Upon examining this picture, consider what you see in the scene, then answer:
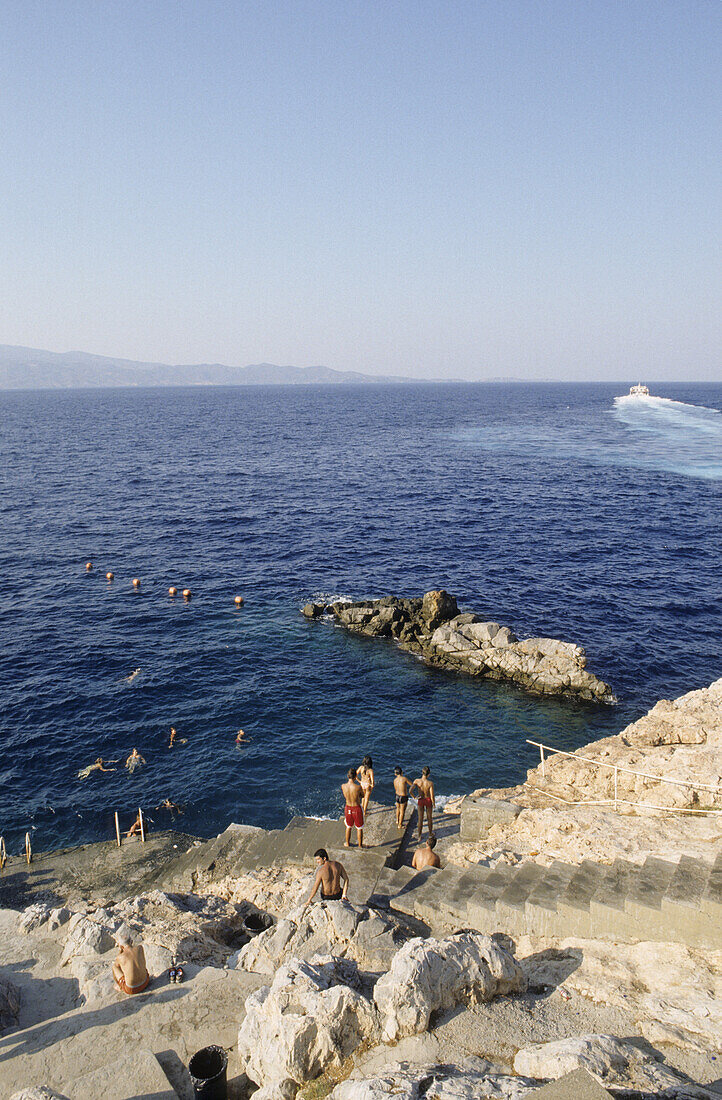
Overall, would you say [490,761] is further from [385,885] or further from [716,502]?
[716,502]

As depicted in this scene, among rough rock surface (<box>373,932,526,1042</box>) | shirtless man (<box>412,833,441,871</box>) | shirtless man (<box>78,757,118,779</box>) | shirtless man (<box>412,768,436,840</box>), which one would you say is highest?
rough rock surface (<box>373,932,526,1042</box>)

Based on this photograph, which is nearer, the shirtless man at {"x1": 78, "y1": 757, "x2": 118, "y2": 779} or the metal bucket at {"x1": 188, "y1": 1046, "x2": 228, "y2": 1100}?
the metal bucket at {"x1": 188, "y1": 1046, "x2": 228, "y2": 1100}

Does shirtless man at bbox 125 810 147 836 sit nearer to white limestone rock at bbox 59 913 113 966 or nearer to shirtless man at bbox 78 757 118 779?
shirtless man at bbox 78 757 118 779

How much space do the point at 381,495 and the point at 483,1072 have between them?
210ft

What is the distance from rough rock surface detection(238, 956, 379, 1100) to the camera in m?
8.84

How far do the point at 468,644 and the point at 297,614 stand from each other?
10.9 m

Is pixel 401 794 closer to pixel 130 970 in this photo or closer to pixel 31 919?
pixel 130 970

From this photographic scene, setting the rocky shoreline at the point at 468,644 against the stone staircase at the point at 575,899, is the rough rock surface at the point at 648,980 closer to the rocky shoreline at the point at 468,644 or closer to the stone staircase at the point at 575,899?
the stone staircase at the point at 575,899

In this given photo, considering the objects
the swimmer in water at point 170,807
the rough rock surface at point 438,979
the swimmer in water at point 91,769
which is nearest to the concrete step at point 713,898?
the rough rock surface at point 438,979

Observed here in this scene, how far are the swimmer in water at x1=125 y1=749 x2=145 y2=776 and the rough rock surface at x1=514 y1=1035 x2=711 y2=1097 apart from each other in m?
19.9

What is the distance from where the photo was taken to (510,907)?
1284 cm

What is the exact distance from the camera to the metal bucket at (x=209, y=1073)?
29.6ft

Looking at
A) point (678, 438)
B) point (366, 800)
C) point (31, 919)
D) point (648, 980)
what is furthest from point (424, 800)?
point (678, 438)

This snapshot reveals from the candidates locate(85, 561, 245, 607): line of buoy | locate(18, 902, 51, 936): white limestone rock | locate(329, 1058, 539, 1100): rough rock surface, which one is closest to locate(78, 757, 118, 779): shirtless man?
locate(18, 902, 51, 936): white limestone rock
